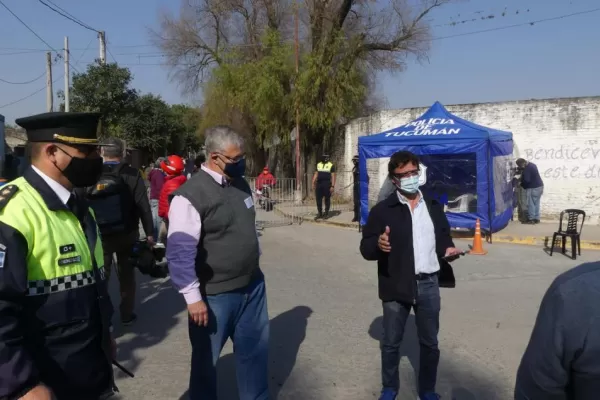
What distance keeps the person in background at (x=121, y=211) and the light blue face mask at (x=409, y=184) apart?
2.51 m

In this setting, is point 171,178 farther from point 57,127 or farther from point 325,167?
point 325,167

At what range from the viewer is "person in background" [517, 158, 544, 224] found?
1300cm

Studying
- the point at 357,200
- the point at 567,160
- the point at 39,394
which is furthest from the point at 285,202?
the point at 39,394

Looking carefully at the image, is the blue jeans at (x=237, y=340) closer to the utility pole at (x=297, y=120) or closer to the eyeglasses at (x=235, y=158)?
the eyeglasses at (x=235, y=158)

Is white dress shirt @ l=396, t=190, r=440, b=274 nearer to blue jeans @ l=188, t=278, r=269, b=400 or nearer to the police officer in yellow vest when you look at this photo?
blue jeans @ l=188, t=278, r=269, b=400

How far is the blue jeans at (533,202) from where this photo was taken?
516 inches

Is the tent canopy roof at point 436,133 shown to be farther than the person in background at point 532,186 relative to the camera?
No

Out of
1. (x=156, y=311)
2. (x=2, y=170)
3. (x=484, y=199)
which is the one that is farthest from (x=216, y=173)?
(x=484, y=199)

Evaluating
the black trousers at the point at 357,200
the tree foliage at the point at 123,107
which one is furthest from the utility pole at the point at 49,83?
the black trousers at the point at 357,200

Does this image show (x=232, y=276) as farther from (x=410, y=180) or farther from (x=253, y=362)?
(x=410, y=180)

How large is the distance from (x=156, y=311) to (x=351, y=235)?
7.08m

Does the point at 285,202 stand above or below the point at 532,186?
below

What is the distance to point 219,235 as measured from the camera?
3.12 metres

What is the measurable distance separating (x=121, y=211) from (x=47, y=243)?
3233 mm
